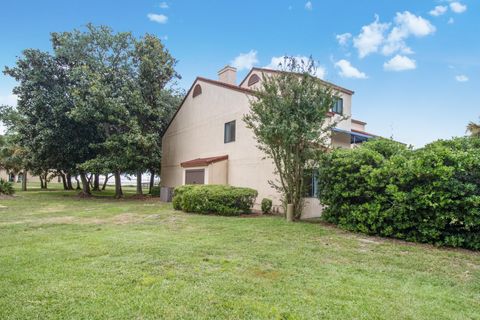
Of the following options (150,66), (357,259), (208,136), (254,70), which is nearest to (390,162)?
(357,259)

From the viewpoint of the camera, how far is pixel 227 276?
4629 millimetres

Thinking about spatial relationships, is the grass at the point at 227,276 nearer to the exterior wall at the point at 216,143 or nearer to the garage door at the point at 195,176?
the exterior wall at the point at 216,143

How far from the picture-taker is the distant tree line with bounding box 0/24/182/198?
1873cm

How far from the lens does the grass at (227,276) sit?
11.6 ft

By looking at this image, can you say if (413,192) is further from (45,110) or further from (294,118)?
(45,110)

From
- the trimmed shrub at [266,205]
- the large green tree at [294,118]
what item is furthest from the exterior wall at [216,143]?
the large green tree at [294,118]

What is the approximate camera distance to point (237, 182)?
1541cm

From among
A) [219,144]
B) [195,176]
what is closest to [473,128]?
[219,144]

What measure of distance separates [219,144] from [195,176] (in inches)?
89.1

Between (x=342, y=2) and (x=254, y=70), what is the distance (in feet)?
23.1

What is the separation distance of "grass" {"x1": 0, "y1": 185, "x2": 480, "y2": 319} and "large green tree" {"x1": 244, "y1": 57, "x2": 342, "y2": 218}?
129 inches

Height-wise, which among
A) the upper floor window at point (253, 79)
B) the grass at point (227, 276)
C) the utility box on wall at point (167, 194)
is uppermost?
the upper floor window at point (253, 79)

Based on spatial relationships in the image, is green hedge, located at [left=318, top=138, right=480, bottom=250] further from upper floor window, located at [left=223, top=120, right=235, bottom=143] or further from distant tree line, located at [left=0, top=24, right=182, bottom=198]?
distant tree line, located at [left=0, top=24, right=182, bottom=198]

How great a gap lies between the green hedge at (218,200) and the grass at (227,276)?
3.93 metres
